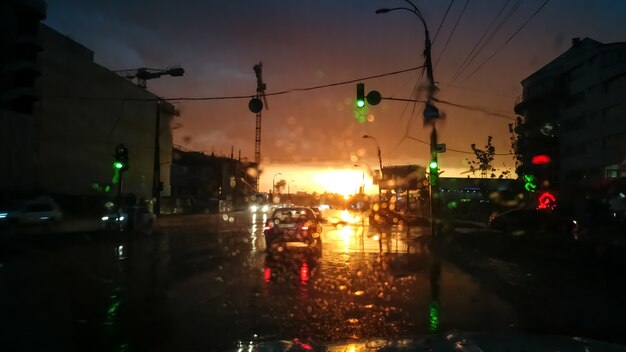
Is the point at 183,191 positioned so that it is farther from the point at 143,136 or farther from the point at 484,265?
the point at 484,265

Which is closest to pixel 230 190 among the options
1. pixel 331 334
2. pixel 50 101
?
pixel 50 101

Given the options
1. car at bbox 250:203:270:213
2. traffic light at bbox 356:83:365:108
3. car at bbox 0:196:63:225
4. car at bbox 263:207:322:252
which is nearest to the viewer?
car at bbox 263:207:322:252

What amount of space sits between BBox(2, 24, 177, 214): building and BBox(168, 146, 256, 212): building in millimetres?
21549

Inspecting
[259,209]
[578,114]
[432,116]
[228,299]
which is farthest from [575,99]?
[259,209]

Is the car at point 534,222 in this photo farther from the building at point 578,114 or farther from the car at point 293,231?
the building at point 578,114

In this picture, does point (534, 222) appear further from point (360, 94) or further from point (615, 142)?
point (615, 142)

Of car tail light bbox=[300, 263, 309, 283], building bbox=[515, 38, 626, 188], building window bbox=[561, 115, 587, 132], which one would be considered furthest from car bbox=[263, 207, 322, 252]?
building window bbox=[561, 115, 587, 132]

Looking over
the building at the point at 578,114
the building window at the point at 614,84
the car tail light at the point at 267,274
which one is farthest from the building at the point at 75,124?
the car tail light at the point at 267,274

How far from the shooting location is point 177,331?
727 centimetres

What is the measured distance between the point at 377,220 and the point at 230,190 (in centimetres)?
8114

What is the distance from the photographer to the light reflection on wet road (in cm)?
715

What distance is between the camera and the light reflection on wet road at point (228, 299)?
7.15 metres

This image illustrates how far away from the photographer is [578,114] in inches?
2031

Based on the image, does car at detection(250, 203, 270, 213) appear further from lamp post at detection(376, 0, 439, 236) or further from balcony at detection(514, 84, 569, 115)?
lamp post at detection(376, 0, 439, 236)
